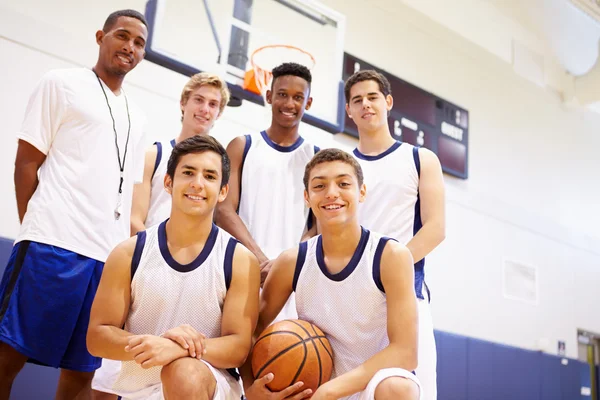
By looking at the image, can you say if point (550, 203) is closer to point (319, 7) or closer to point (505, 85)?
point (505, 85)

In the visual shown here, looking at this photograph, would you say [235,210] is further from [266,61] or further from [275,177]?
[266,61]

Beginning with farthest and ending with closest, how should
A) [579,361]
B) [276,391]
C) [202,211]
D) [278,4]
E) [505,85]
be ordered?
[505,85] → [579,361] → [278,4] → [202,211] → [276,391]

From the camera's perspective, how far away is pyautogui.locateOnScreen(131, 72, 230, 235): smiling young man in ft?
10.1

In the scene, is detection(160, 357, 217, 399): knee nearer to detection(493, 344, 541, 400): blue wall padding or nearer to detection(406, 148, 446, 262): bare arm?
detection(406, 148, 446, 262): bare arm

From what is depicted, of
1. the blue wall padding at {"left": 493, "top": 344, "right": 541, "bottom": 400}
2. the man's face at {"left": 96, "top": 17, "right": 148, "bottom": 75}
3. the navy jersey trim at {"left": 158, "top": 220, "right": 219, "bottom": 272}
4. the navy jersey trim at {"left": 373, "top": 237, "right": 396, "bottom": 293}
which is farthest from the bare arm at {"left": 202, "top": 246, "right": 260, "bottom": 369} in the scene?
the blue wall padding at {"left": 493, "top": 344, "right": 541, "bottom": 400}

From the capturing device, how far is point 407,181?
9.39 feet

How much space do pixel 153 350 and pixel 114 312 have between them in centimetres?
31

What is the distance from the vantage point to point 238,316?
2.18 m

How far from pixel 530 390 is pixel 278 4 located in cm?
599

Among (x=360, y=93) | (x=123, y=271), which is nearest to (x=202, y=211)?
(x=123, y=271)

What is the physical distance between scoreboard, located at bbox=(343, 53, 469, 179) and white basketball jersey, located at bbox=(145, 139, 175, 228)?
4.32m

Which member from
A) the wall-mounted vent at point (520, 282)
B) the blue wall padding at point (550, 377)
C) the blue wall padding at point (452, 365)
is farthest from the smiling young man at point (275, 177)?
the blue wall padding at point (550, 377)

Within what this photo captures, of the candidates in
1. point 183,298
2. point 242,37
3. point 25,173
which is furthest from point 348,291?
point 242,37

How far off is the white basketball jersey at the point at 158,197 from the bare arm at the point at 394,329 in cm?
133
